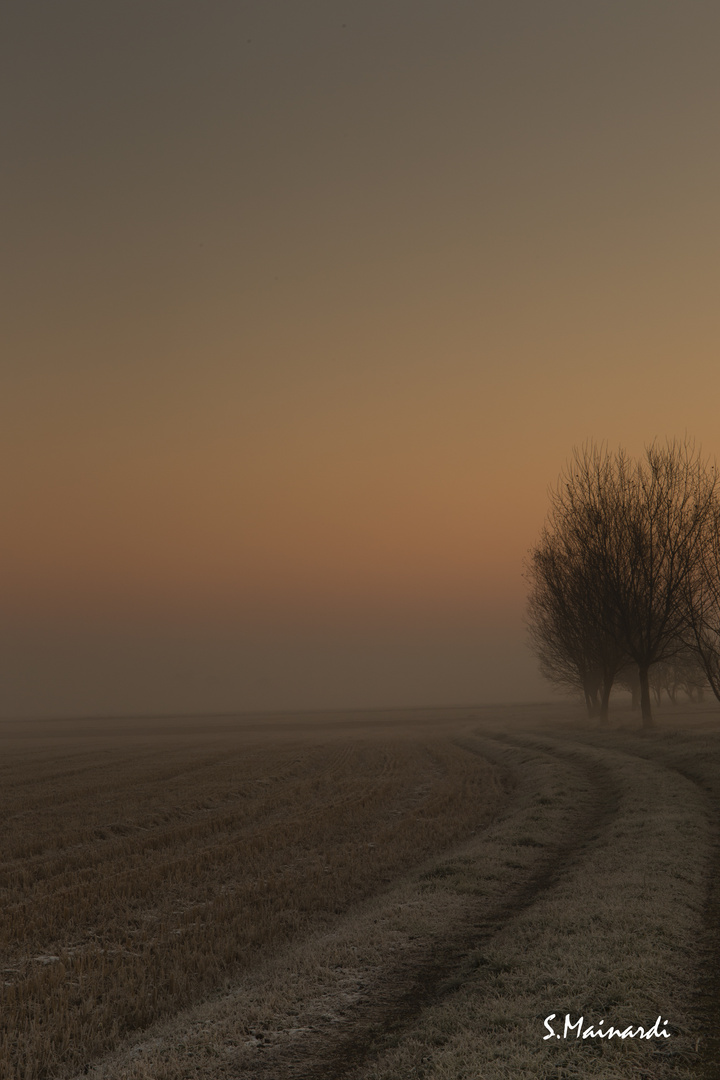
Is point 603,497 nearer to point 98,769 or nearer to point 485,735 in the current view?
point 485,735

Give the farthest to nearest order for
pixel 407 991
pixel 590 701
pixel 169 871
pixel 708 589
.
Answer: pixel 590 701 < pixel 708 589 < pixel 169 871 < pixel 407 991

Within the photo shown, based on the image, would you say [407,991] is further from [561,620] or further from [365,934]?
[561,620]

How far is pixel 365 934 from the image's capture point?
10398mm

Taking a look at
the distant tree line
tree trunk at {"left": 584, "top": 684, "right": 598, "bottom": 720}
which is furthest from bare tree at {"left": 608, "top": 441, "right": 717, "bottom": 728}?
tree trunk at {"left": 584, "top": 684, "right": 598, "bottom": 720}

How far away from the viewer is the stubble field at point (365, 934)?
7.08 m

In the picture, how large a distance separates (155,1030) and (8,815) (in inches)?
750

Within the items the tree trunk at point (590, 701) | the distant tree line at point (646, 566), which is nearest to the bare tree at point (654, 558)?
the distant tree line at point (646, 566)

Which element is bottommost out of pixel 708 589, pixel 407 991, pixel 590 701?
pixel 590 701

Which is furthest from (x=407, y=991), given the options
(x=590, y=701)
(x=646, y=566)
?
(x=590, y=701)

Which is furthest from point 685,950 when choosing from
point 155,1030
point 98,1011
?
point 98,1011

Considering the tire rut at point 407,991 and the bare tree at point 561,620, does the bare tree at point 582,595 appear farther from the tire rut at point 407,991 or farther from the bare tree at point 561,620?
the tire rut at point 407,991

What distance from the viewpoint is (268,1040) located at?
742cm

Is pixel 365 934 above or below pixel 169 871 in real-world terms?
above

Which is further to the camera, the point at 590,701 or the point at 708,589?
the point at 590,701
